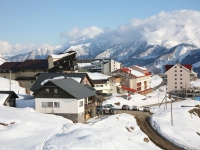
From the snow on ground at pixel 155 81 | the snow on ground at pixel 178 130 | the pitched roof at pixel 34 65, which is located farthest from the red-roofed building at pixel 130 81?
the snow on ground at pixel 178 130

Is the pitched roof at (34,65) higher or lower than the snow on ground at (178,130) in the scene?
higher

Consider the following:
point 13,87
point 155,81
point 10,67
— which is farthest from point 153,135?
point 155,81

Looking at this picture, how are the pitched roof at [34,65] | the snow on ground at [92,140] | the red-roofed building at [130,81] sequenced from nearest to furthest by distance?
1. the snow on ground at [92,140]
2. the pitched roof at [34,65]
3. the red-roofed building at [130,81]

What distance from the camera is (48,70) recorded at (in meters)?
86.6

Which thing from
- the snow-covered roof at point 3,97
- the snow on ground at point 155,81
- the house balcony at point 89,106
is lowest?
the house balcony at point 89,106

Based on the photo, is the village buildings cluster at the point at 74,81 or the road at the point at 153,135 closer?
the road at the point at 153,135

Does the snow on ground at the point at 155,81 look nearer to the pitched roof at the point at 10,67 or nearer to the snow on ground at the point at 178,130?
the pitched roof at the point at 10,67

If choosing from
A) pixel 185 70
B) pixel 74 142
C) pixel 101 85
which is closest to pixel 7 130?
pixel 74 142


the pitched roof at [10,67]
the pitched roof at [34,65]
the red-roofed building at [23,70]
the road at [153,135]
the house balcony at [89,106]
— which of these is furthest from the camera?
the pitched roof at [10,67]

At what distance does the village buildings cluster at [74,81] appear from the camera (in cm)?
4116

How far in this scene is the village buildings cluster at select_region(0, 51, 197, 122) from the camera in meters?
41.2

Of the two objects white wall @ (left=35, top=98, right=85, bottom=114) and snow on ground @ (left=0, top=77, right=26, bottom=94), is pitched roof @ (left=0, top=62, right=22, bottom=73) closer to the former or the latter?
snow on ground @ (left=0, top=77, right=26, bottom=94)

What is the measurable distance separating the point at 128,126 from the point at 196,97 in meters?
71.2

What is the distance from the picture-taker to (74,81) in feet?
155
